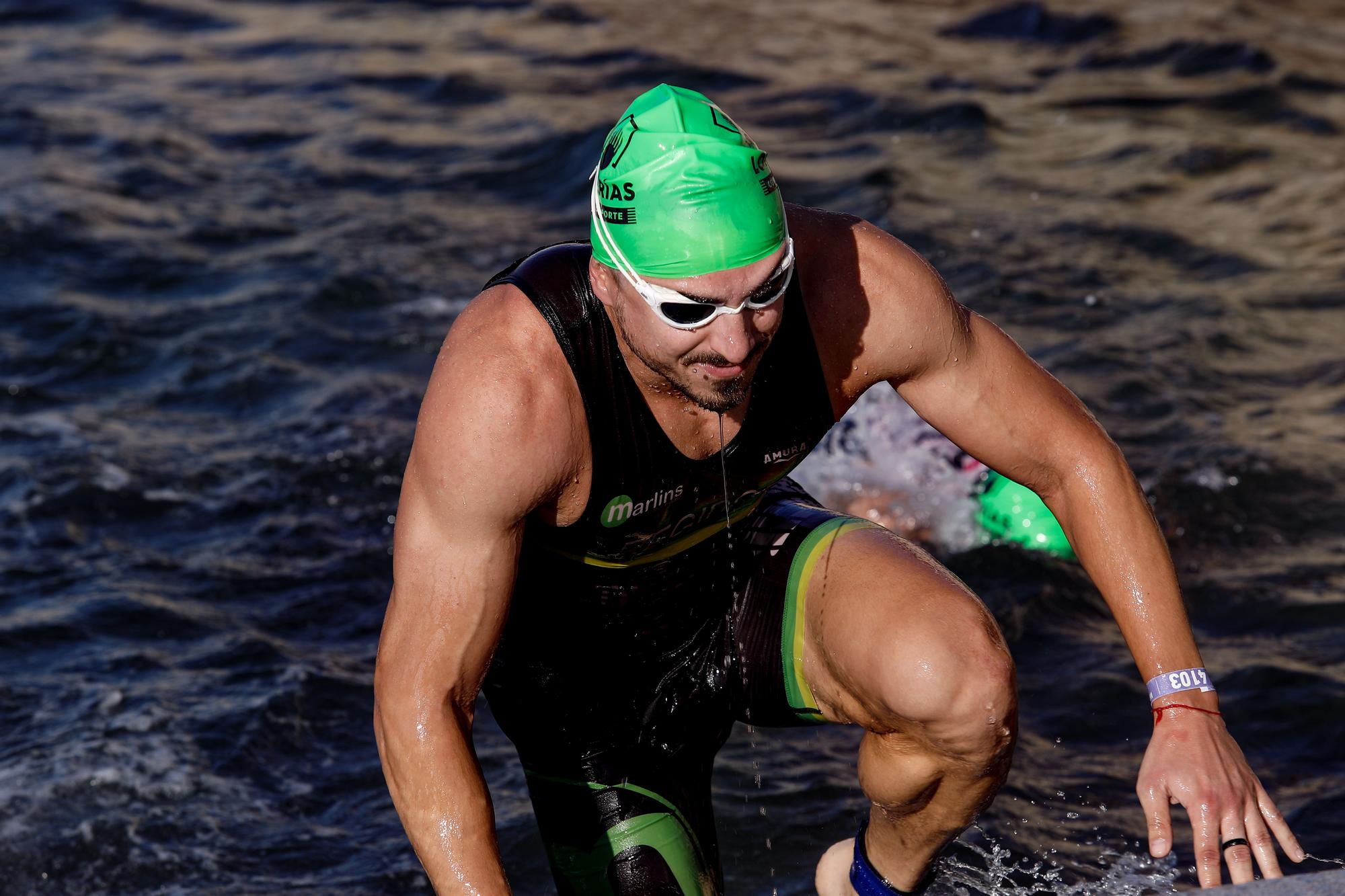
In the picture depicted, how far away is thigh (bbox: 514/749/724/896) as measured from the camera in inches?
150

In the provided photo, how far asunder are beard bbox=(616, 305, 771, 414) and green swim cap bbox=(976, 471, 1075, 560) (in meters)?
3.48

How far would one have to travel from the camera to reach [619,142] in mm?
3396

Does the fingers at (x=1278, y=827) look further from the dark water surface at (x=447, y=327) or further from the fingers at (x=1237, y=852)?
the dark water surface at (x=447, y=327)

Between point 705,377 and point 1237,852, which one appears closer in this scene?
point 1237,852

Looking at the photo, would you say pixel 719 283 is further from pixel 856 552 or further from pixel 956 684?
pixel 956 684

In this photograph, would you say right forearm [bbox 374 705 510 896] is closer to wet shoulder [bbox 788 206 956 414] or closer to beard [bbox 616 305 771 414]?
beard [bbox 616 305 771 414]

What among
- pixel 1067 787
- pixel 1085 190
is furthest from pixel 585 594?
pixel 1085 190

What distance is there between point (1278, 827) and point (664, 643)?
1511mm

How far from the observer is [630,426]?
3436mm

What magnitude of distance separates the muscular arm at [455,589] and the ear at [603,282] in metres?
0.27

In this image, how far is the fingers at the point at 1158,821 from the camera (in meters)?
3.12

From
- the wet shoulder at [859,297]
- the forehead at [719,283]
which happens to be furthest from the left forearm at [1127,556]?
the forehead at [719,283]

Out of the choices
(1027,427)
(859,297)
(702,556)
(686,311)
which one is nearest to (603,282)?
(686,311)

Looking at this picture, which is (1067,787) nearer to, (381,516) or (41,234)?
(381,516)
